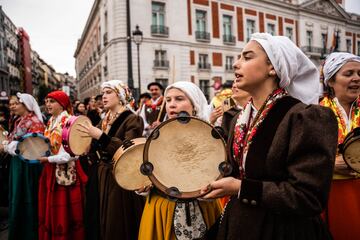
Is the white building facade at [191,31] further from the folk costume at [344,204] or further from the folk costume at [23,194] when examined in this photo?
the folk costume at [344,204]

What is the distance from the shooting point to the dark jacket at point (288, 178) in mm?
1288

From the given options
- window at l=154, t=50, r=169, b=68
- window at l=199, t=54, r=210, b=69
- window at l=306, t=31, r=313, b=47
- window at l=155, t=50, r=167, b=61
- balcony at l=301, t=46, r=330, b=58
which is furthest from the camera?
window at l=306, t=31, r=313, b=47

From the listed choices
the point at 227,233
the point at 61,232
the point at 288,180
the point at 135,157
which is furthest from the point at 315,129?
the point at 61,232

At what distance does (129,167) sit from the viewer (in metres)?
2.36

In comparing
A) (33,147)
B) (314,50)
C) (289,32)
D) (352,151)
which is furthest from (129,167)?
(314,50)

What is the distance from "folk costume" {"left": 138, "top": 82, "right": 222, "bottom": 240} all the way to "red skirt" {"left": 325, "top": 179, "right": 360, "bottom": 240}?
863 millimetres

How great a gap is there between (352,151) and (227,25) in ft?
89.3

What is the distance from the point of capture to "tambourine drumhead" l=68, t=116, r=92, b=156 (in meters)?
3.03

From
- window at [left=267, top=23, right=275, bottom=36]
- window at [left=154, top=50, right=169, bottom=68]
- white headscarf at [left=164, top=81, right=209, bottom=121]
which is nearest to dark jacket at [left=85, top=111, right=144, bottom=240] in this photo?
white headscarf at [left=164, top=81, right=209, bottom=121]

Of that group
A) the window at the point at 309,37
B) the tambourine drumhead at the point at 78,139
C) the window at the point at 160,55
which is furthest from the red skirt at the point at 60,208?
the window at the point at 309,37

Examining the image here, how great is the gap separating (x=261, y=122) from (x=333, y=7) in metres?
40.1

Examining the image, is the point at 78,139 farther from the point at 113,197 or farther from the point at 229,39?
the point at 229,39

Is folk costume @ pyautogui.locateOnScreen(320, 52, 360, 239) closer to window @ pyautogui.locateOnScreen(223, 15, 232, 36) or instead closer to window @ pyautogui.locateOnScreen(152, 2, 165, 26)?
window @ pyautogui.locateOnScreen(152, 2, 165, 26)

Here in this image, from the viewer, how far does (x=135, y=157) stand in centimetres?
238
